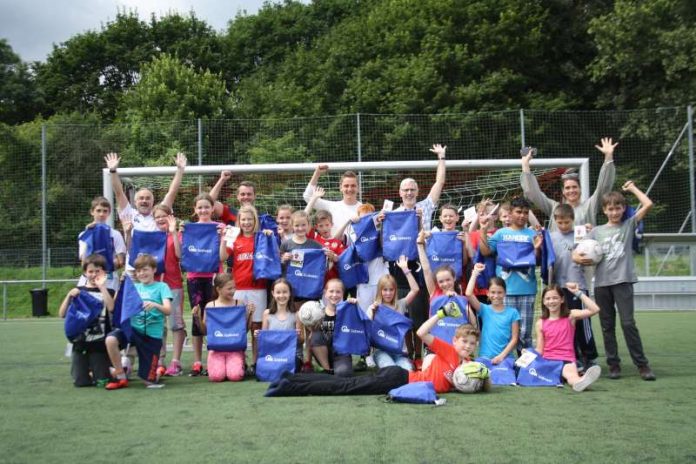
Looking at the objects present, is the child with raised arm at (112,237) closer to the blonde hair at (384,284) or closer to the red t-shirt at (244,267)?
the red t-shirt at (244,267)

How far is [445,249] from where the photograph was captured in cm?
727

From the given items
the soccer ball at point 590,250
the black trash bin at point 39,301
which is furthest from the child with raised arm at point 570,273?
the black trash bin at point 39,301

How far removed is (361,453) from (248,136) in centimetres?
1292

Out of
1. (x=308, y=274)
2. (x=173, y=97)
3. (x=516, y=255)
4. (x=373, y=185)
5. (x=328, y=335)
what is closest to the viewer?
(x=328, y=335)

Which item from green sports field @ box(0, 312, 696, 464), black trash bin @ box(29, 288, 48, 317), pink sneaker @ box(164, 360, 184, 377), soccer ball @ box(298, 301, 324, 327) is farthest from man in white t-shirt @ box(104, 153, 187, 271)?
black trash bin @ box(29, 288, 48, 317)

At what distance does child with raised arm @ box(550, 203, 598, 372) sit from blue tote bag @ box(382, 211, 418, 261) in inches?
51.8

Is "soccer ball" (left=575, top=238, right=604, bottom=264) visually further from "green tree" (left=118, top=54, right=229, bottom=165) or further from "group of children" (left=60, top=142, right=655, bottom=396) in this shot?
"green tree" (left=118, top=54, right=229, bottom=165)

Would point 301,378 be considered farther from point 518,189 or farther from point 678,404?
point 518,189

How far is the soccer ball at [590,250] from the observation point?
667 cm

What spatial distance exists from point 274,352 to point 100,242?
206 cm

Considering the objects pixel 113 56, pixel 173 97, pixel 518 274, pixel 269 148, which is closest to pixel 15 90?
pixel 113 56

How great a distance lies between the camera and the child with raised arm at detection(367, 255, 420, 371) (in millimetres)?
6822

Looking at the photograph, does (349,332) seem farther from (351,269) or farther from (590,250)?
(590,250)

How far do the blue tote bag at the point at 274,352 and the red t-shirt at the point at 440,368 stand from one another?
1122mm
